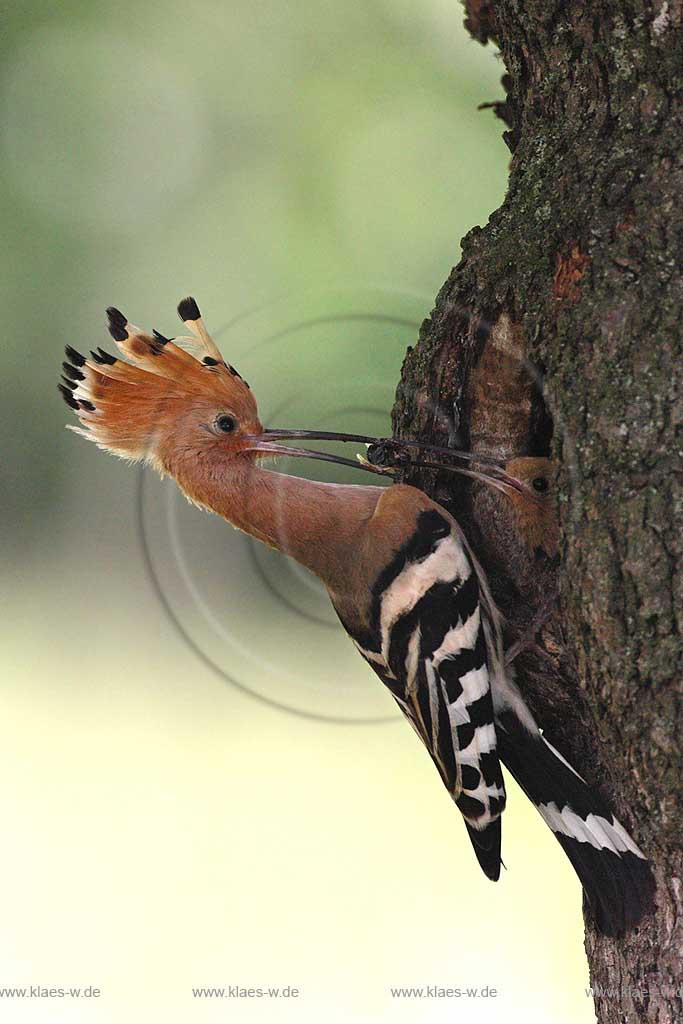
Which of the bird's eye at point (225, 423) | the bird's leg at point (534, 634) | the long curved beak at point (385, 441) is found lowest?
the bird's leg at point (534, 634)

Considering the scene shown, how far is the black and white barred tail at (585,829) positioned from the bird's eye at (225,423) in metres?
0.69

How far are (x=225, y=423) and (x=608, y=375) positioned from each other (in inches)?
28.5

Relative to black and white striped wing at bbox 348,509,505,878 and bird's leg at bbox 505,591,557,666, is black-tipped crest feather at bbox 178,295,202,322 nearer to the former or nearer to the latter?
black and white striped wing at bbox 348,509,505,878

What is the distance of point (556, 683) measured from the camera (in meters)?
1.56

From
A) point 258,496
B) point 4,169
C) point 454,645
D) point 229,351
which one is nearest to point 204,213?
point 4,169

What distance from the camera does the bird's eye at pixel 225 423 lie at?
1.79 metres

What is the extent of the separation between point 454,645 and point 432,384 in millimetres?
433

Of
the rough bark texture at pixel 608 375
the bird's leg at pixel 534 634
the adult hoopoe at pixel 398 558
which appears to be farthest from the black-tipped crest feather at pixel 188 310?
the bird's leg at pixel 534 634

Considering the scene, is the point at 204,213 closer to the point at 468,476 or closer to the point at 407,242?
the point at 407,242

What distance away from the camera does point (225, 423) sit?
1.79m

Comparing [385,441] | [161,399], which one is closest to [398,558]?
[385,441]

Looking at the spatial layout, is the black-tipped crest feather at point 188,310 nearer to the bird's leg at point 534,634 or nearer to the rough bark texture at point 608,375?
the rough bark texture at point 608,375

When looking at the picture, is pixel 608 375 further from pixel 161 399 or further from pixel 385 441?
pixel 161 399

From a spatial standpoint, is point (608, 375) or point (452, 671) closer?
point (608, 375)
